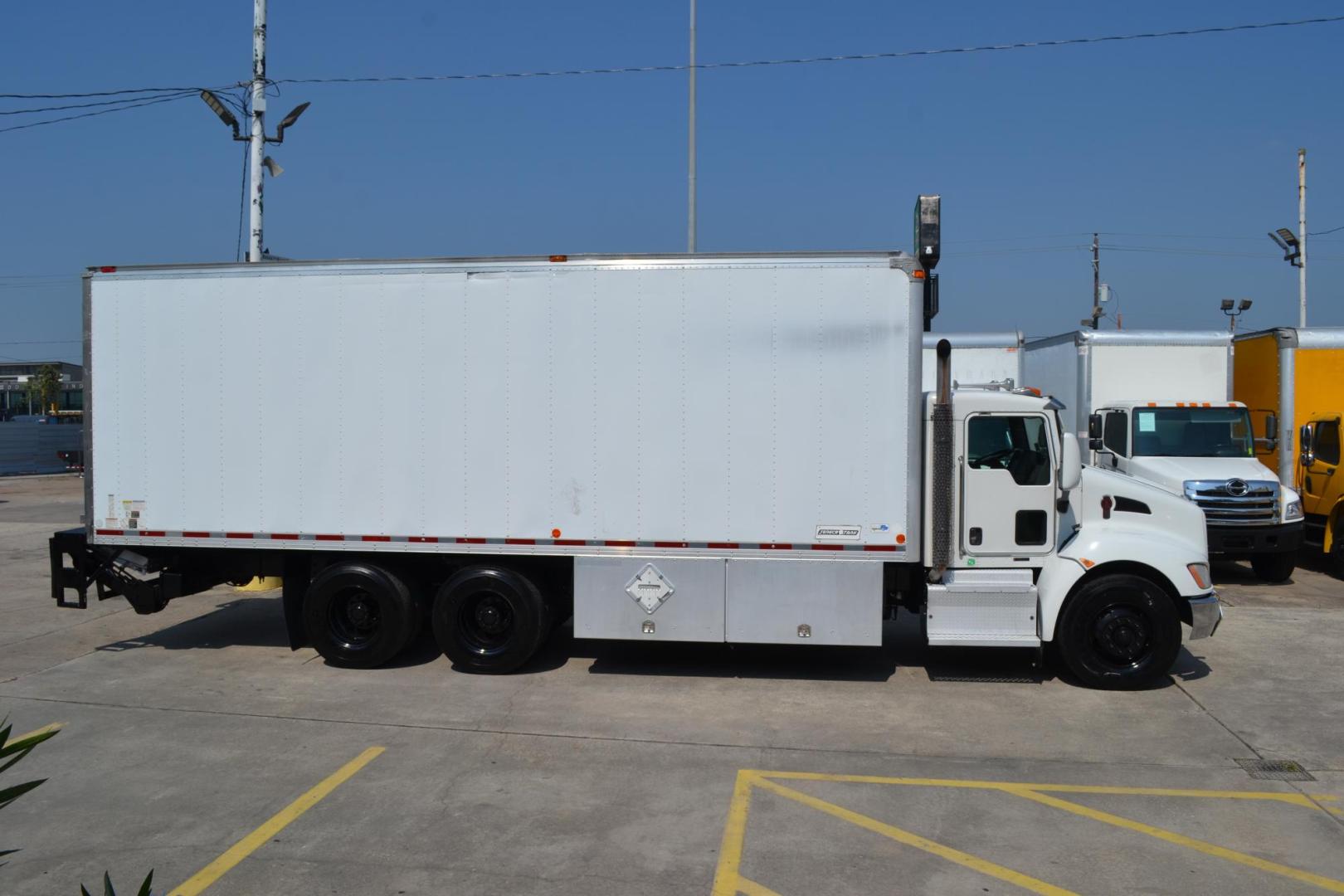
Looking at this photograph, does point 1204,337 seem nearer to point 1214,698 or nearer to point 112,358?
point 1214,698

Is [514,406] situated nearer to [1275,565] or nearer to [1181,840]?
[1181,840]

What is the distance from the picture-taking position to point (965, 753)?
7254 millimetres

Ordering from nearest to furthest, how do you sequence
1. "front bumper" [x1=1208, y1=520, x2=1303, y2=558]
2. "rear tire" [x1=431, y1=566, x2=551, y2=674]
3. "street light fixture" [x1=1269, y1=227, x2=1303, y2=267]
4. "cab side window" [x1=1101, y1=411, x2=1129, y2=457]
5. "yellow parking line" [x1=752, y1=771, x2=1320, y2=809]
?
"yellow parking line" [x1=752, y1=771, x2=1320, y2=809] < "rear tire" [x1=431, y1=566, x2=551, y2=674] < "front bumper" [x1=1208, y1=520, x2=1303, y2=558] < "cab side window" [x1=1101, y1=411, x2=1129, y2=457] < "street light fixture" [x1=1269, y1=227, x2=1303, y2=267]

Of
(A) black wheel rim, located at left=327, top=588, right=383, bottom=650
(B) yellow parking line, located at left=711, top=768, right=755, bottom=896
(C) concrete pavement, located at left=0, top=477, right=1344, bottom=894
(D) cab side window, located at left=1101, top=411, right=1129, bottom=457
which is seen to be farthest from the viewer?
(D) cab side window, located at left=1101, top=411, right=1129, bottom=457

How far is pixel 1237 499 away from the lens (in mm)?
14000

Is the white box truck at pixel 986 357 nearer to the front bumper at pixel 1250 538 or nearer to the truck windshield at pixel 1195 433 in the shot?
the truck windshield at pixel 1195 433

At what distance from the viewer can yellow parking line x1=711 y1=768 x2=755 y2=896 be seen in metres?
5.21

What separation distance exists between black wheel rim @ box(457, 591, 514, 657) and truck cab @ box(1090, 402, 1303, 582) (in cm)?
806

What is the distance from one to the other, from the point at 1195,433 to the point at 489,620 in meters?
11.2

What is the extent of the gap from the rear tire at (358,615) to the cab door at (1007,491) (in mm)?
5032

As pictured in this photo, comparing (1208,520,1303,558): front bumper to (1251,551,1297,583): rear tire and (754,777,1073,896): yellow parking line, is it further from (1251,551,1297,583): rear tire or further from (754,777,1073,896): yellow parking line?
(754,777,1073,896): yellow parking line

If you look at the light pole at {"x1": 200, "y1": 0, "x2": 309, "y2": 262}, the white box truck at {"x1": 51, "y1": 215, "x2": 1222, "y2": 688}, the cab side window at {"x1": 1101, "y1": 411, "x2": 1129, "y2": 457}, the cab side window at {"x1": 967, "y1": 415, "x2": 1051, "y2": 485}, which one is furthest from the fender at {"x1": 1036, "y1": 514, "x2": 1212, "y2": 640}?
the light pole at {"x1": 200, "y1": 0, "x2": 309, "y2": 262}

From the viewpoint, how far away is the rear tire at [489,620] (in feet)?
29.8

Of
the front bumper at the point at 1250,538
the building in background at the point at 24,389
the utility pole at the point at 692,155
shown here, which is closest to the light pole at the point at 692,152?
the utility pole at the point at 692,155
